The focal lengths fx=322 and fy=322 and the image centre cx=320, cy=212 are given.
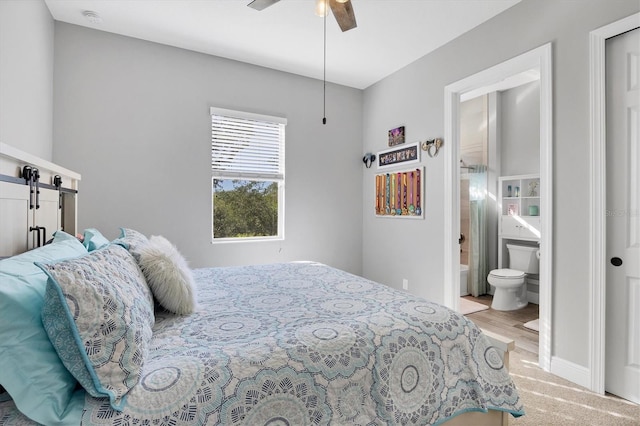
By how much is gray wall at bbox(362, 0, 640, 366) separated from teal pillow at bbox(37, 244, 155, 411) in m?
2.63

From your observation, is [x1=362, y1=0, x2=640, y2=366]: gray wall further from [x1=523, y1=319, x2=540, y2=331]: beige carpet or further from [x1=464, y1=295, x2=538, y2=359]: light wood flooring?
[x1=523, y1=319, x2=540, y2=331]: beige carpet

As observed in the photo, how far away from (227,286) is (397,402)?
4.13ft

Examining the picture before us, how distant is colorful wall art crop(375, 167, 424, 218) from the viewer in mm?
3527

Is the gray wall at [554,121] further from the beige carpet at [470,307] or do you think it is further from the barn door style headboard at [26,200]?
the barn door style headboard at [26,200]

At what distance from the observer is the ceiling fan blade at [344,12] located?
1903mm

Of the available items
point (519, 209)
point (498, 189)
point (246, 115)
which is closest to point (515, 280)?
point (519, 209)

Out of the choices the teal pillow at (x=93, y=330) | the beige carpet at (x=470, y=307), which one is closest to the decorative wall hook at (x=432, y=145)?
the beige carpet at (x=470, y=307)

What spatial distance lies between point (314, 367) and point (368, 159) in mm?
3434

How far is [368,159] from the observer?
4.24 metres

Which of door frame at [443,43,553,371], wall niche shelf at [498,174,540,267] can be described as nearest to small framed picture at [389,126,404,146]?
door frame at [443,43,553,371]

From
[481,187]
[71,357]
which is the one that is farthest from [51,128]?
[481,187]

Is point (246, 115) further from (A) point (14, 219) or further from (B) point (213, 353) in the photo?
(B) point (213, 353)

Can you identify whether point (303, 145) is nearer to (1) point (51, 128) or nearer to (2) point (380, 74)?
(2) point (380, 74)

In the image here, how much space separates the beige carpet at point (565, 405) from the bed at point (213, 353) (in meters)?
0.66
